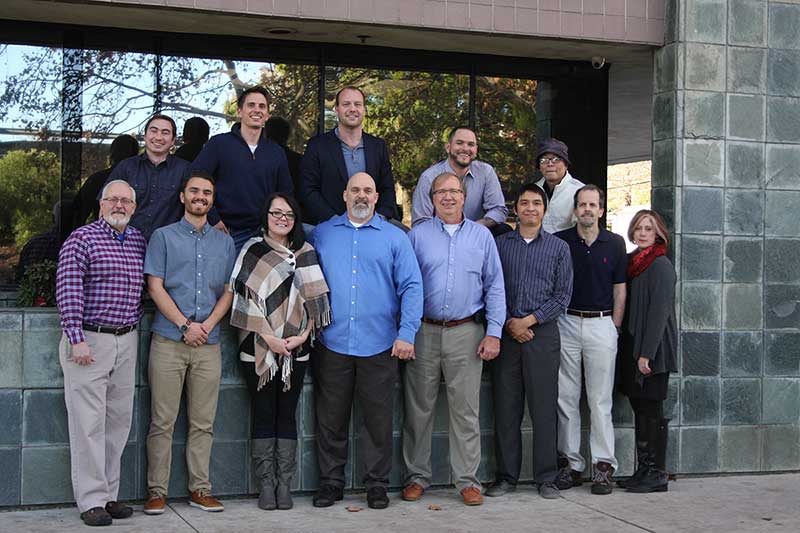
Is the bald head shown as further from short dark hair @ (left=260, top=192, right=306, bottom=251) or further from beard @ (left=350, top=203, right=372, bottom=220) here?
short dark hair @ (left=260, top=192, right=306, bottom=251)

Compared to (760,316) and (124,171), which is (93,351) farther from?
(760,316)

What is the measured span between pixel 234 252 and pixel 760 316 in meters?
4.25

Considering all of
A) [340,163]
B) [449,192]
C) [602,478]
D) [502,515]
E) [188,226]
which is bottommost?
[502,515]

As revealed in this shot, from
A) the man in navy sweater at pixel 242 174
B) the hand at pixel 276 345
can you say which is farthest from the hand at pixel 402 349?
the man in navy sweater at pixel 242 174

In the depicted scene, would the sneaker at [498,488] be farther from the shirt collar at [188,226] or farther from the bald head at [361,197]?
the shirt collar at [188,226]

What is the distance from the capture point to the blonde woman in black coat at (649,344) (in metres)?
8.09

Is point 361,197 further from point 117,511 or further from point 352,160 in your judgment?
point 117,511

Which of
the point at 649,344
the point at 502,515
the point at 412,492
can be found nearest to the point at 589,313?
the point at 649,344

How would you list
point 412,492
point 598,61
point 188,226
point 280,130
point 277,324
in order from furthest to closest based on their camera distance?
1. point 598,61
2. point 280,130
3. point 412,492
4. point 277,324
5. point 188,226

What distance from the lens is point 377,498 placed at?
293 inches

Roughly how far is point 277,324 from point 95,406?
1.22m

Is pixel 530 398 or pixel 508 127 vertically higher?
pixel 508 127

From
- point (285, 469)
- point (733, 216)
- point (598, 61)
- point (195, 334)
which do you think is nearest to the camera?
point (195, 334)

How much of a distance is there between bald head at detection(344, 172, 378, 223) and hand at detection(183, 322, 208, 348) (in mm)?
1224
